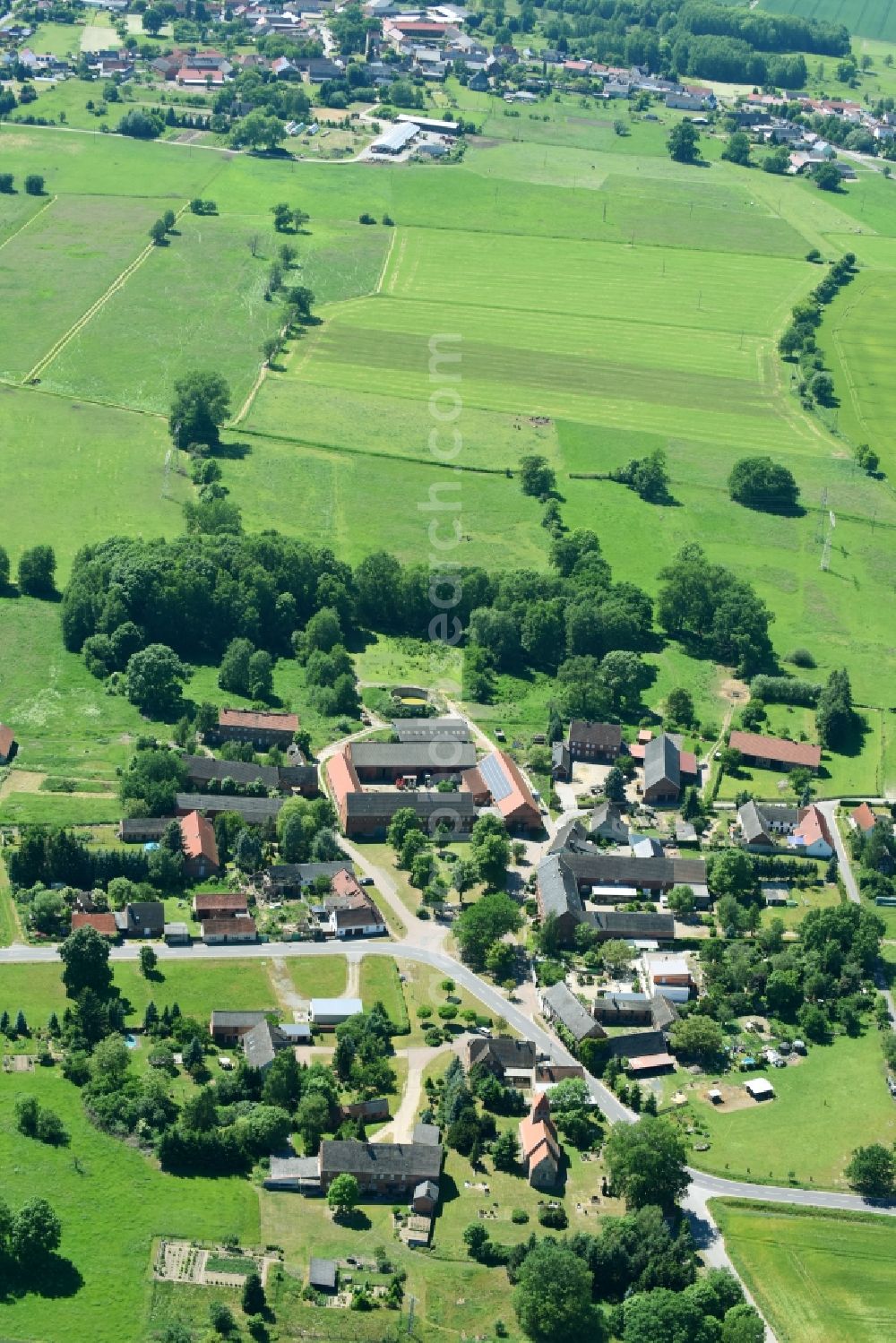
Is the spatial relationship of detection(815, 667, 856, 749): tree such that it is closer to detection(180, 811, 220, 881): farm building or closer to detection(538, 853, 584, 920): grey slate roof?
detection(538, 853, 584, 920): grey slate roof

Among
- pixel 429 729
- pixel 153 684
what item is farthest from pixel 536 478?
pixel 153 684

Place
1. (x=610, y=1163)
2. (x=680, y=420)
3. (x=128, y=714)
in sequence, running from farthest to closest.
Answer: (x=680, y=420) → (x=128, y=714) → (x=610, y=1163)

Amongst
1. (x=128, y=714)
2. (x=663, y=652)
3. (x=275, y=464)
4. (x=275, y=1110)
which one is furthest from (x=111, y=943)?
(x=275, y=464)

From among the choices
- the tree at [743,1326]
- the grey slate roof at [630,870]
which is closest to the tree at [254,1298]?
the tree at [743,1326]

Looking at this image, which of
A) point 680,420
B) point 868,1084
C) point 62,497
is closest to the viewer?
point 868,1084

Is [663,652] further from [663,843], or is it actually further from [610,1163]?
[610,1163]

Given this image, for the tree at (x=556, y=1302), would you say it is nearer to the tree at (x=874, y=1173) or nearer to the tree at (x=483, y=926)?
the tree at (x=874, y=1173)

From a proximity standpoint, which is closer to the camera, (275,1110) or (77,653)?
(275,1110)
